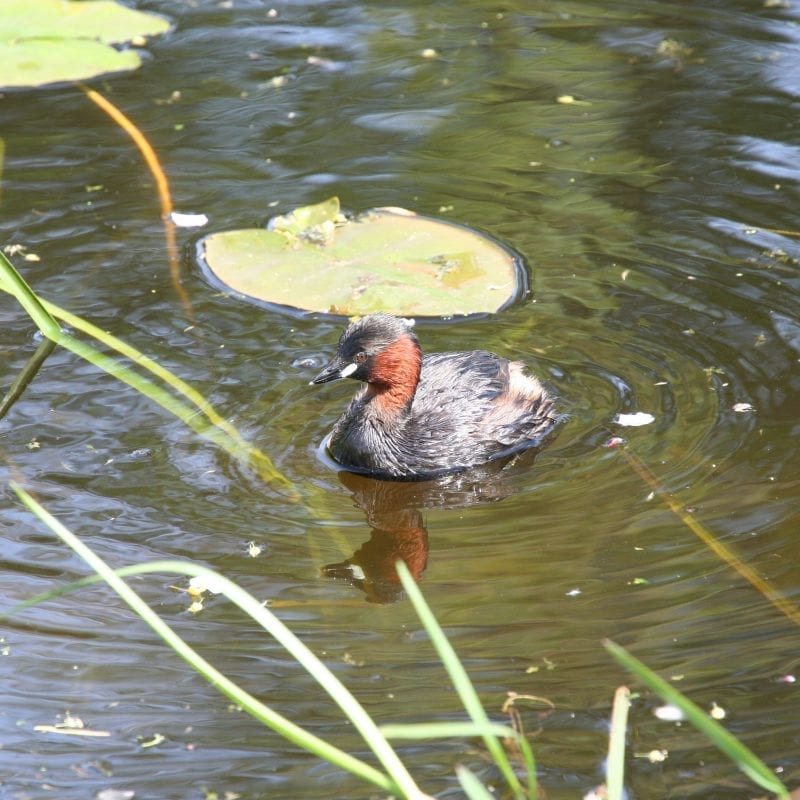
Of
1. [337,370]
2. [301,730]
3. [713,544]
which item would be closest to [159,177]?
[337,370]

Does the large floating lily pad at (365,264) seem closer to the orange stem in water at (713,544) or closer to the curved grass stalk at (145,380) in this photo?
the curved grass stalk at (145,380)

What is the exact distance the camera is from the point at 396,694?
379cm

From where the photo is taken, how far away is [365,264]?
20.5ft

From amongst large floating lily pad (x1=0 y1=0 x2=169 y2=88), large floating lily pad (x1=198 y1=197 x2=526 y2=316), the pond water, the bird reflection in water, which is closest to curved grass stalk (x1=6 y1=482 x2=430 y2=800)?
the pond water

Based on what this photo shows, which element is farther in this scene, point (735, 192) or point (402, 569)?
point (735, 192)

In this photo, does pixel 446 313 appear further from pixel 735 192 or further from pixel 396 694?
pixel 396 694

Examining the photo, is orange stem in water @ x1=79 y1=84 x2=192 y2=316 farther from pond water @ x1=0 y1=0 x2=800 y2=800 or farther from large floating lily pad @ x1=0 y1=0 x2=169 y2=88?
large floating lily pad @ x1=0 y1=0 x2=169 y2=88

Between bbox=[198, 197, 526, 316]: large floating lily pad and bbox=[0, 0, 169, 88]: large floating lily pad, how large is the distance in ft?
8.08

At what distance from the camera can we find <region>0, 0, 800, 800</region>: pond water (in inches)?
148

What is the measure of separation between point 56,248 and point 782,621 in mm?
4326

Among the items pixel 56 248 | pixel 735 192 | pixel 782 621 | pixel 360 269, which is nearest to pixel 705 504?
pixel 782 621

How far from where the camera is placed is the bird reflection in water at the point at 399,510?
180 inches

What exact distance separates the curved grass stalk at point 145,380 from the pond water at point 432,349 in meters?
0.10

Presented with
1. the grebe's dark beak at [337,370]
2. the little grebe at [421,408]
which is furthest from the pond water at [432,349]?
the grebe's dark beak at [337,370]
